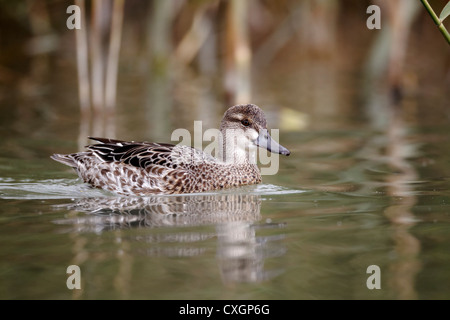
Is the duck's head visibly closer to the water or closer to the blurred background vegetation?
the water

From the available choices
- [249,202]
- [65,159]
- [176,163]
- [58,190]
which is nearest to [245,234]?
[249,202]

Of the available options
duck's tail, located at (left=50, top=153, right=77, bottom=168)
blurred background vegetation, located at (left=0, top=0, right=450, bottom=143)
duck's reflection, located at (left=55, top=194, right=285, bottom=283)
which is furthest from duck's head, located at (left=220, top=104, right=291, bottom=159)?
blurred background vegetation, located at (left=0, top=0, right=450, bottom=143)

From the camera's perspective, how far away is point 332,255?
570 centimetres

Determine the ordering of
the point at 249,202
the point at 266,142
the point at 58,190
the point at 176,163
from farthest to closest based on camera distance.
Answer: the point at 266,142 < the point at 176,163 < the point at 58,190 < the point at 249,202

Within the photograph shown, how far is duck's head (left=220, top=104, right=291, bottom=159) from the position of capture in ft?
27.8

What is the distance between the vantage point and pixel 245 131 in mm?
8656

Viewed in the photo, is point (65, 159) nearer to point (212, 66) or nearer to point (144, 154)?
point (144, 154)

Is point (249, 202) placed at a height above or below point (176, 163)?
below

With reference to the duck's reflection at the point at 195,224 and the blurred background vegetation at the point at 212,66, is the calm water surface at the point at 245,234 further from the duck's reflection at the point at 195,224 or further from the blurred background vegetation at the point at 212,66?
the blurred background vegetation at the point at 212,66

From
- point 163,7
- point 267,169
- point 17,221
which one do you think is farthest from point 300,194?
point 163,7

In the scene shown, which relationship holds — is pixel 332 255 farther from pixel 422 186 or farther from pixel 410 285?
pixel 422 186

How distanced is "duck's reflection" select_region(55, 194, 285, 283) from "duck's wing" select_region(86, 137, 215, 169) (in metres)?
0.51

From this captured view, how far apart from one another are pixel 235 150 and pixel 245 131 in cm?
33

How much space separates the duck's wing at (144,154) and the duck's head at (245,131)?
1.27ft
